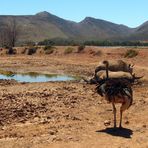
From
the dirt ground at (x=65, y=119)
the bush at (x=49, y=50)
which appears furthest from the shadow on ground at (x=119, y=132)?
the bush at (x=49, y=50)

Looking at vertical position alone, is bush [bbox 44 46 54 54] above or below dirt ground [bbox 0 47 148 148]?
above

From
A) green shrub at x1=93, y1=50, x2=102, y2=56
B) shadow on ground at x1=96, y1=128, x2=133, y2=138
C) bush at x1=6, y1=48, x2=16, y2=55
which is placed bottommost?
shadow on ground at x1=96, y1=128, x2=133, y2=138

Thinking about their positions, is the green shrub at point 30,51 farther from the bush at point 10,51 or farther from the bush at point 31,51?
the bush at point 10,51

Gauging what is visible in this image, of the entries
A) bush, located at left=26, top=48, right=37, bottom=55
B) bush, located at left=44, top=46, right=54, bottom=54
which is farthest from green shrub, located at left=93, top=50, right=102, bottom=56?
bush, located at left=26, top=48, right=37, bottom=55

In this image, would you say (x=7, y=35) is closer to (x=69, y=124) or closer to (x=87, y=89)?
(x=87, y=89)

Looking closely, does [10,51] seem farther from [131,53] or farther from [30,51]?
[131,53]

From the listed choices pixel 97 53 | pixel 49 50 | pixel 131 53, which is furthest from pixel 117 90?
pixel 49 50

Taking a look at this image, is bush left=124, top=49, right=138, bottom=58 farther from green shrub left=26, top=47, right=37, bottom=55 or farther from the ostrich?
the ostrich

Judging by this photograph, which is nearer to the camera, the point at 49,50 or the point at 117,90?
the point at 117,90

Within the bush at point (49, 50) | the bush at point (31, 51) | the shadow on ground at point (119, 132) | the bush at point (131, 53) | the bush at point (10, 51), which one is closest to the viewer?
the shadow on ground at point (119, 132)

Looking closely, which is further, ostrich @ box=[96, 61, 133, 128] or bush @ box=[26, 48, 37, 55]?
bush @ box=[26, 48, 37, 55]

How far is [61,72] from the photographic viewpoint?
34.6 metres

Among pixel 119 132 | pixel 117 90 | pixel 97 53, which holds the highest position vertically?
pixel 117 90

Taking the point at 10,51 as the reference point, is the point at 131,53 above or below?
above
